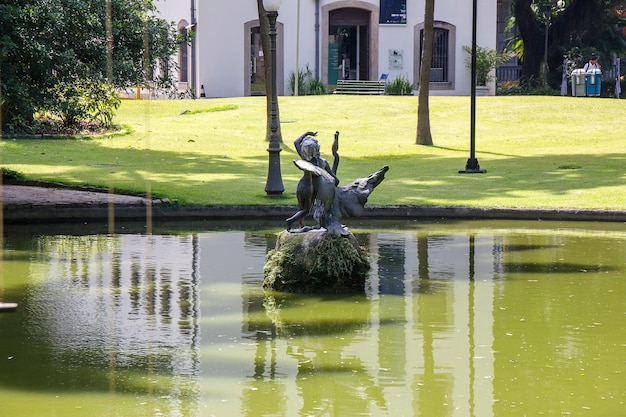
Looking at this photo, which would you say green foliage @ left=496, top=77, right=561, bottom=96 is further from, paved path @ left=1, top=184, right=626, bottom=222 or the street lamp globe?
the street lamp globe

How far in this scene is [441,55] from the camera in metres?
47.6

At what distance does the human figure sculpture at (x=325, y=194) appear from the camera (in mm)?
12656

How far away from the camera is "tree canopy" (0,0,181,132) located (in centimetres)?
1702

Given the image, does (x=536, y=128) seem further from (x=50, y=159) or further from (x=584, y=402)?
(x=584, y=402)

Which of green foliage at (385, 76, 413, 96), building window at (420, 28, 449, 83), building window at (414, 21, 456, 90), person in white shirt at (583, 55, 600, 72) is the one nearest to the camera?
person in white shirt at (583, 55, 600, 72)

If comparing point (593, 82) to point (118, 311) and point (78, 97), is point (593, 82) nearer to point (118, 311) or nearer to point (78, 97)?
point (78, 97)

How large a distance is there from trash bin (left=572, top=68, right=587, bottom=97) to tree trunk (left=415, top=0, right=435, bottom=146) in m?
12.7

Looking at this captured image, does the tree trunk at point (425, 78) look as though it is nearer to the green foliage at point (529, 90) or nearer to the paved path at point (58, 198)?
the paved path at point (58, 198)

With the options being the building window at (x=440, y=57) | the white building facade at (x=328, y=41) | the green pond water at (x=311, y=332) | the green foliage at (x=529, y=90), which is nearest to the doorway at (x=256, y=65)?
the white building facade at (x=328, y=41)

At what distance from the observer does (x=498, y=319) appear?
1099 cm

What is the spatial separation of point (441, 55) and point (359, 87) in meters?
4.30

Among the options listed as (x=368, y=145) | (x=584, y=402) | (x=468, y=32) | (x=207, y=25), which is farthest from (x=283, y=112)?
(x=584, y=402)

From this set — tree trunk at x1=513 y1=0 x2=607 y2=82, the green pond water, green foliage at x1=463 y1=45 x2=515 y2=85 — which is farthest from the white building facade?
the green pond water

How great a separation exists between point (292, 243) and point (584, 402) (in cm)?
506
